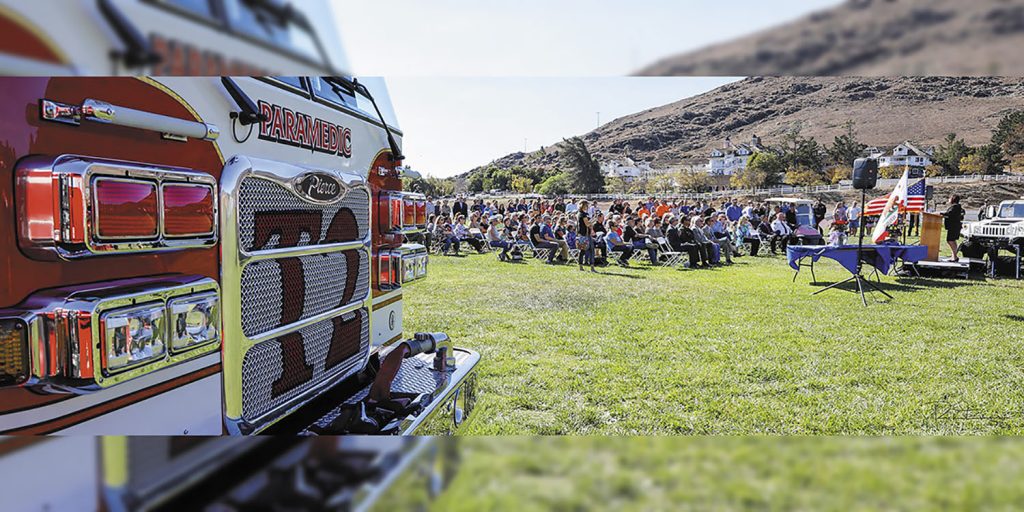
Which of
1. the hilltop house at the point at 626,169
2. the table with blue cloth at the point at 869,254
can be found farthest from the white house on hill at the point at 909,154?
the table with blue cloth at the point at 869,254

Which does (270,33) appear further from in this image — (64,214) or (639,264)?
(639,264)

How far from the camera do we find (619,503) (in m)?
0.79

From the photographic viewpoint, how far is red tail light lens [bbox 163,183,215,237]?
1.38 meters

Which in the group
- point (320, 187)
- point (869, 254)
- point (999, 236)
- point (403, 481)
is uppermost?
point (320, 187)

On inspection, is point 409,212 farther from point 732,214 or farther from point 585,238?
point 732,214

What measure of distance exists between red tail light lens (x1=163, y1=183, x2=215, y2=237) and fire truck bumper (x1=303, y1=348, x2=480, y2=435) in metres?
1.03

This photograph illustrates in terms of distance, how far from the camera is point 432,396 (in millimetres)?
2529

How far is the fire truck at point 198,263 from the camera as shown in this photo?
1.12 m

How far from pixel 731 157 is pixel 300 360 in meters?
89.8

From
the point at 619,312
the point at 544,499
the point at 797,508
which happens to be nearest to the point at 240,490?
the point at 544,499

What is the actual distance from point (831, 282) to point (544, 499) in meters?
11.9

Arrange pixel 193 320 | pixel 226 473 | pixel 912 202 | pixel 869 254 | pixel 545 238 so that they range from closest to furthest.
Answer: pixel 226 473 → pixel 193 320 → pixel 869 254 → pixel 912 202 → pixel 545 238

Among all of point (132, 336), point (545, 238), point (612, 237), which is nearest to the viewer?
point (132, 336)

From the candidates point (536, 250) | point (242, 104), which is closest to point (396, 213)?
point (242, 104)
